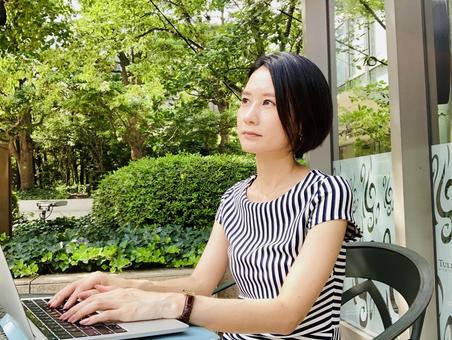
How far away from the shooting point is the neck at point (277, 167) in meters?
1.33

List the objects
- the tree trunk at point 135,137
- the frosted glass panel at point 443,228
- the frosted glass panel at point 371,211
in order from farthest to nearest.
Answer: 1. the tree trunk at point 135,137
2. the frosted glass panel at point 371,211
3. the frosted glass panel at point 443,228

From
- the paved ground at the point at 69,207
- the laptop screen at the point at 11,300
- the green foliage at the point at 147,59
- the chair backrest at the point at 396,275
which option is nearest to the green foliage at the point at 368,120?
the chair backrest at the point at 396,275

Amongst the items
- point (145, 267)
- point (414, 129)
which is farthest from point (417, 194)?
point (145, 267)

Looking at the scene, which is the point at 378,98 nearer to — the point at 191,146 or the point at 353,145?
the point at 353,145

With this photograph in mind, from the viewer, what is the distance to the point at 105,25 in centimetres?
848

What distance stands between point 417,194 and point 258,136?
914 millimetres

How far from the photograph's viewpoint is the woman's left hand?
0.94 m

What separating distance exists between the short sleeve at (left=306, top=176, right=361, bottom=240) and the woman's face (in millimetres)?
139

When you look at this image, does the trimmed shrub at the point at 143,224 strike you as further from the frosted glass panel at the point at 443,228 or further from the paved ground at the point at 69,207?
the paved ground at the point at 69,207

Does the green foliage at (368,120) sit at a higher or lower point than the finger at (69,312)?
higher

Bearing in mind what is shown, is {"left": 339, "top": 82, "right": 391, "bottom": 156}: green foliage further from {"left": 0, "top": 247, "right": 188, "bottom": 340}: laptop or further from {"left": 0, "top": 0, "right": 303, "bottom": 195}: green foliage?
{"left": 0, "top": 0, "right": 303, "bottom": 195}: green foliage

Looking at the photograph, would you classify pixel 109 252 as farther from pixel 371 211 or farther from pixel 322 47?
pixel 371 211

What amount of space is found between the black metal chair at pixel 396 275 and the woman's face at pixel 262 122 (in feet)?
1.11

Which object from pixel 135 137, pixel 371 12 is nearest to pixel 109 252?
pixel 371 12
